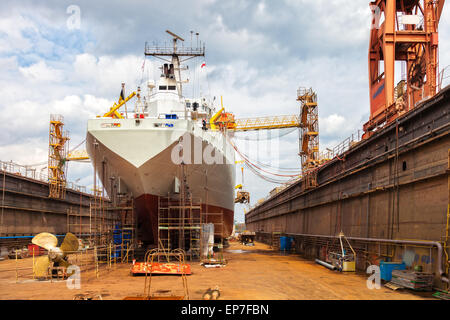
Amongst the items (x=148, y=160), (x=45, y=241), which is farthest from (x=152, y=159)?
(x=45, y=241)

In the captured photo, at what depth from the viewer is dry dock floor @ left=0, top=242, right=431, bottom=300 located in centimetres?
1023

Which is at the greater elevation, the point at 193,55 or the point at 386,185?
the point at 193,55

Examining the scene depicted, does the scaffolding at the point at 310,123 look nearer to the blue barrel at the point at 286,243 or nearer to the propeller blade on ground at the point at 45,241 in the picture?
the blue barrel at the point at 286,243

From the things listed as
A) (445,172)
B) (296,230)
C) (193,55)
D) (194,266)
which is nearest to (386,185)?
(445,172)

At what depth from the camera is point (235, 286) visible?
12.0 metres

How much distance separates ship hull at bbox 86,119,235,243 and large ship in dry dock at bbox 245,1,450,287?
776 centimetres

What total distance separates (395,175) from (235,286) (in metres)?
→ 7.06

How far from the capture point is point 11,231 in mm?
23812

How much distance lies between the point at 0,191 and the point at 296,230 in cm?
2154

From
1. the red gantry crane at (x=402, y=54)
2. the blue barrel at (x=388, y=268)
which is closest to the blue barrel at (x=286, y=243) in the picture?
the red gantry crane at (x=402, y=54)

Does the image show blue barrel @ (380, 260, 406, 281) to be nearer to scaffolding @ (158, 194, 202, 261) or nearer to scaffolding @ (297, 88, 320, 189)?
scaffolding @ (158, 194, 202, 261)

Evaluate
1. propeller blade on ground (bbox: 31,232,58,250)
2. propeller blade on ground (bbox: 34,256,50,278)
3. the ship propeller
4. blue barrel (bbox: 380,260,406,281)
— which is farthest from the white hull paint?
blue barrel (bbox: 380,260,406,281)
